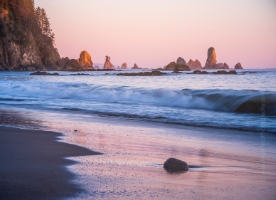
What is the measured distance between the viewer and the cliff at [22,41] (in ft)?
203

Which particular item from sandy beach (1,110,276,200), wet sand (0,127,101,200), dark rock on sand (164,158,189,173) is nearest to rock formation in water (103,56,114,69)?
sandy beach (1,110,276,200)

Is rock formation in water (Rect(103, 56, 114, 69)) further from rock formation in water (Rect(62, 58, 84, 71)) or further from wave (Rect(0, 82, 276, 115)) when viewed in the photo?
wave (Rect(0, 82, 276, 115))

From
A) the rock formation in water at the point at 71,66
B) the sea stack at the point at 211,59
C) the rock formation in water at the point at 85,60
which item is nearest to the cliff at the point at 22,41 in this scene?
the rock formation in water at the point at 71,66

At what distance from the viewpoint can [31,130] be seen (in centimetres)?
605

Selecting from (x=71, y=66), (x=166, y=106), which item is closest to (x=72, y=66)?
(x=71, y=66)

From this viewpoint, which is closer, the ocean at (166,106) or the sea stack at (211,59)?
the ocean at (166,106)

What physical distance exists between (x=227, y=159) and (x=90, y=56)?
412 ft

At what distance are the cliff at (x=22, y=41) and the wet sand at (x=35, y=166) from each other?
194 ft

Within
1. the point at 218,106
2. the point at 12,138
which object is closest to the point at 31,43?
the point at 218,106

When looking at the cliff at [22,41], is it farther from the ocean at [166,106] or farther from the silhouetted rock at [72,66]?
the ocean at [166,106]

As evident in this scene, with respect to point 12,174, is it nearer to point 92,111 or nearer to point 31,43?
point 92,111

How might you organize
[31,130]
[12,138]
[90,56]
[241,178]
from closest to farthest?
[241,178], [12,138], [31,130], [90,56]

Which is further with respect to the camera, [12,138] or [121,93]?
[121,93]

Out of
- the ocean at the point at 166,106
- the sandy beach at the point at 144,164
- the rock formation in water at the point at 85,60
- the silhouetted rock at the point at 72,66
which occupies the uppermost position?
the rock formation in water at the point at 85,60
